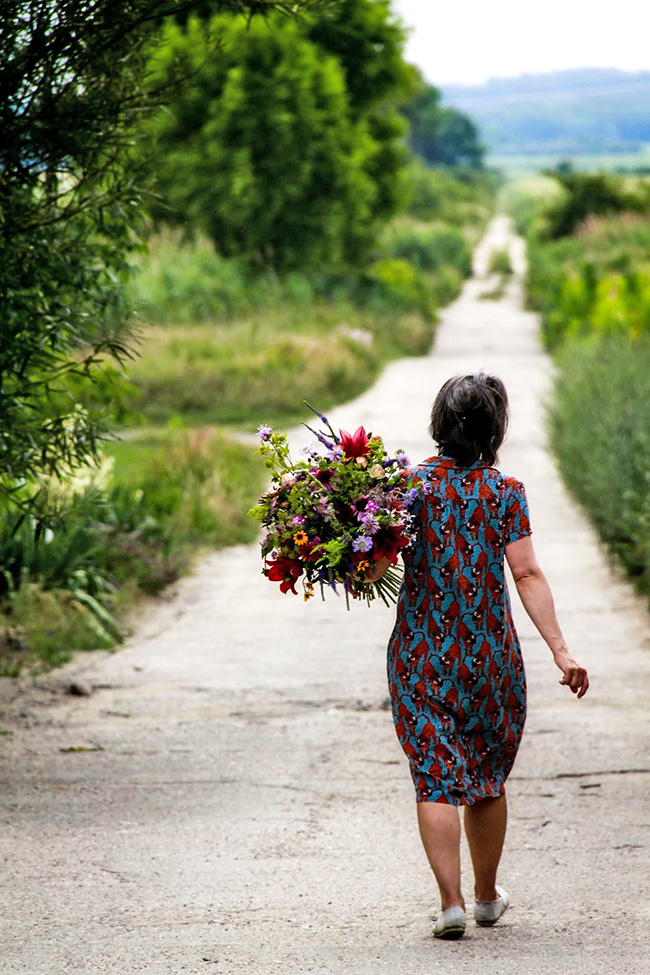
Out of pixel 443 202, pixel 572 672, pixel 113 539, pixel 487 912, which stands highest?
pixel 443 202

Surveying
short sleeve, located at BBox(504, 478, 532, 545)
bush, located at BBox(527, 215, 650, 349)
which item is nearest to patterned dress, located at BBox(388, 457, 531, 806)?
short sleeve, located at BBox(504, 478, 532, 545)

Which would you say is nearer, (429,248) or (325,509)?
(325,509)

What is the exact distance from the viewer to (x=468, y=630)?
157 inches

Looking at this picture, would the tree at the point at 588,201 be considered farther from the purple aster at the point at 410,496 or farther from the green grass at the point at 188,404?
the purple aster at the point at 410,496

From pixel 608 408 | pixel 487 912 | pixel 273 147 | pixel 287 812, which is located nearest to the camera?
pixel 487 912

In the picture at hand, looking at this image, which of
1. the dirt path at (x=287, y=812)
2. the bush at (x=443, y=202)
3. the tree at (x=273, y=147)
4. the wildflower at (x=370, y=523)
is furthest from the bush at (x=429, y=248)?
the wildflower at (x=370, y=523)

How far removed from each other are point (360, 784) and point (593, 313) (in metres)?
17.1

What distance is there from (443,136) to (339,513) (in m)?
137

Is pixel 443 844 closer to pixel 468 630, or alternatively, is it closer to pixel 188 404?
pixel 468 630

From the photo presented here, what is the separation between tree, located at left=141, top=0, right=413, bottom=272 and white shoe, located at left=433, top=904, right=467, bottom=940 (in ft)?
72.5

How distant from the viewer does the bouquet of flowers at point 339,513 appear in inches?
150

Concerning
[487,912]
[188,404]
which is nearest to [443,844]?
[487,912]

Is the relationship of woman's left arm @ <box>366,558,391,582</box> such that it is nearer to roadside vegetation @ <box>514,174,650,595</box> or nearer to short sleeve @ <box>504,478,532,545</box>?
short sleeve @ <box>504,478,532,545</box>

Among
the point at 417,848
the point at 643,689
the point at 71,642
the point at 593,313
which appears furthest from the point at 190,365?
the point at 417,848
